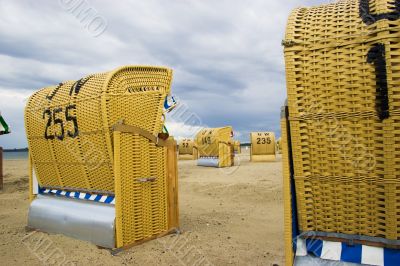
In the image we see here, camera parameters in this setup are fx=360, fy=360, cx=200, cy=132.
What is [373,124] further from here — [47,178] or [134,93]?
[47,178]

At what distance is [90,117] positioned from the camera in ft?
18.6

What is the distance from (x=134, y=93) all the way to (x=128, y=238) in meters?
2.28

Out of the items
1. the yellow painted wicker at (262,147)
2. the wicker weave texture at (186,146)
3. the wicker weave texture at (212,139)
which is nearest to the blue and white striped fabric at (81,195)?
the wicker weave texture at (212,139)

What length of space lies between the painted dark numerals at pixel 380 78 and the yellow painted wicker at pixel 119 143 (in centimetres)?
408

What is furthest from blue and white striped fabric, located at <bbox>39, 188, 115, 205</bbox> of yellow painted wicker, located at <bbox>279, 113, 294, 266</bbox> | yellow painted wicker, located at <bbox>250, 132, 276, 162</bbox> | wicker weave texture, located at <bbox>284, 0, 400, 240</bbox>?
yellow painted wicker, located at <bbox>250, 132, 276, 162</bbox>

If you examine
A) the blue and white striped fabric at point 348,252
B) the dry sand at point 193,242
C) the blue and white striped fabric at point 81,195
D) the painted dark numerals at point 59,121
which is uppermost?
the painted dark numerals at point 59,121

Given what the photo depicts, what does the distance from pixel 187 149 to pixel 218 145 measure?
1161 cm

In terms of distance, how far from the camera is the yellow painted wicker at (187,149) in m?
34.1

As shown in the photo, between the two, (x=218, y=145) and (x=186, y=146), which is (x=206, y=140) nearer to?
(x=218, y=145)

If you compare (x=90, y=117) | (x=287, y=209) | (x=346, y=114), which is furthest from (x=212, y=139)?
(x=346, y=114)

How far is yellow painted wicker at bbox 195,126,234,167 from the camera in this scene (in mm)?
23609

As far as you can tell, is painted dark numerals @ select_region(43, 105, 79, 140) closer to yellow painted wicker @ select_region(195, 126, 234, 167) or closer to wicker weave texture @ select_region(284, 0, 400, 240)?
wicker weave texture @ select_region(284, 0, 400, 240)

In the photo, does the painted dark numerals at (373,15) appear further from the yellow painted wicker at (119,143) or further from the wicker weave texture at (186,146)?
the wicker weave texture at (186,146)

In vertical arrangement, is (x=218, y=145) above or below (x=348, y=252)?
above
